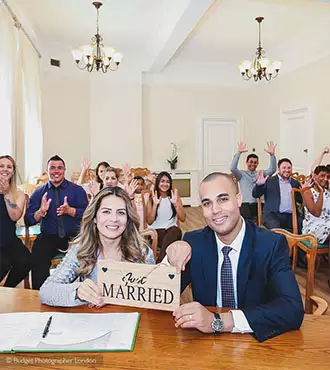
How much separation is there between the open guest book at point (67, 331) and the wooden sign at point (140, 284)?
67mm

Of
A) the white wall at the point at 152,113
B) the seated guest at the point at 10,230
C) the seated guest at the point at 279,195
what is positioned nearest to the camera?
the seated guest at the point at 10,230

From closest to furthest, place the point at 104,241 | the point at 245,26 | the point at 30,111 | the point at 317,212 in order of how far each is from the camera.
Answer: the point at 104,241
the point at 317,212
the point at 245,26
the point at 30,111

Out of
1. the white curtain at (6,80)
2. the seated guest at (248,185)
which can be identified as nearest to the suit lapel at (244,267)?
A: the seated guest at (248,185)

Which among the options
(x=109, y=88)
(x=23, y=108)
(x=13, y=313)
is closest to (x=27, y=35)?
(x=23, y=108)

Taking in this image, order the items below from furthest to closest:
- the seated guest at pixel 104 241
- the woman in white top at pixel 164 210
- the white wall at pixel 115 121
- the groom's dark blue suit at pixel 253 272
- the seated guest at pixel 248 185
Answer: the white wall at pixel 115 121, the seated guest at pixel 248 185, the woman in white top at pixel 164 210, the seated guest at pixel 104 241, the groom's dark blue suit at pixel 253 272

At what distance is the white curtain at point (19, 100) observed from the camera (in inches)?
184

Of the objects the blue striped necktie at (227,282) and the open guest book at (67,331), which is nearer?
the open guest book at (67,331)

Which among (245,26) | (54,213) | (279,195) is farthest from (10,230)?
(245,26)

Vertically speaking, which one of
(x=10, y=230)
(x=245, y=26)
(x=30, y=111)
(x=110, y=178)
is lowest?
(x=10, y=230)

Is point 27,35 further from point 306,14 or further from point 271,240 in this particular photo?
point 271,240

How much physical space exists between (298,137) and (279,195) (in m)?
3.57

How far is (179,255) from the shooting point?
1.31 metres

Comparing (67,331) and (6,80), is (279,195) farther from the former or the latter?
(6,80)

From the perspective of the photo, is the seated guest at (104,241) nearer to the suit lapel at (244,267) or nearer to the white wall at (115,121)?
the suit lapel at (244,267)
